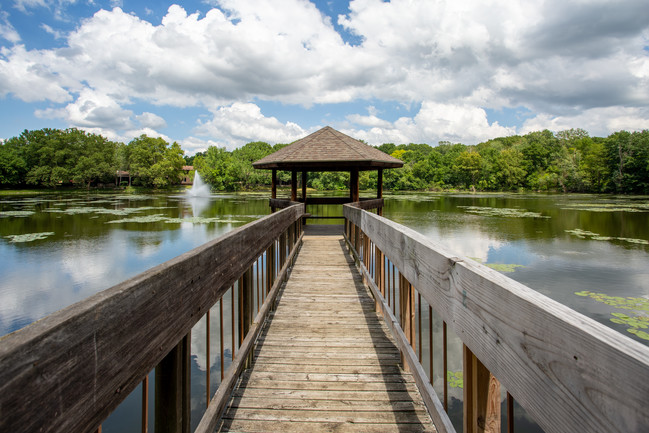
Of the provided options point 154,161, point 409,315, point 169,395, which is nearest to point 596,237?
point 409,315

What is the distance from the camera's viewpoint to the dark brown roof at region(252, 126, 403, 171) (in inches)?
413

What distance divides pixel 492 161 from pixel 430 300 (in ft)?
238

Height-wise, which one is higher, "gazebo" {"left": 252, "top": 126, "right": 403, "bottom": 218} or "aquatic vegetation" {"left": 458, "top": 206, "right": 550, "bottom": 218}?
"gazebo" {"left": 252, "top": 126, "right": 403, "bottom": 218}

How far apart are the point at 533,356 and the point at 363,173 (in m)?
66.1

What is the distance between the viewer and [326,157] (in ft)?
34.8

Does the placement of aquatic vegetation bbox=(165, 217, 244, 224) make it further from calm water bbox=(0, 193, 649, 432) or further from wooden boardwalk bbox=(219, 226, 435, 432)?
wooden boardwalk bbox=(219, 226, 435, 432)

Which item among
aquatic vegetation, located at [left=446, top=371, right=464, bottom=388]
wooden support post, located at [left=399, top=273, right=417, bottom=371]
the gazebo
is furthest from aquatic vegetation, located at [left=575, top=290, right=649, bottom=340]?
the gazebo

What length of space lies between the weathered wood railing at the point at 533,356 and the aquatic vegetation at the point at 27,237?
56.0 ft

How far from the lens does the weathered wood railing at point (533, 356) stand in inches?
23.3

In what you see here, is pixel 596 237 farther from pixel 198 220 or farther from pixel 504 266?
pixel 198 220

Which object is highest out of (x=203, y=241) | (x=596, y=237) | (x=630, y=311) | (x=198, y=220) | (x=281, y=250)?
(x=281, y=250)

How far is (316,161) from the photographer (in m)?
10.5

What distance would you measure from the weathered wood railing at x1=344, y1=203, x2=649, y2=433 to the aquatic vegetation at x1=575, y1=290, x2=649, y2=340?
20.3 feet

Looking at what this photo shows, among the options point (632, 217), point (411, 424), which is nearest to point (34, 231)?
point (411, 424)
